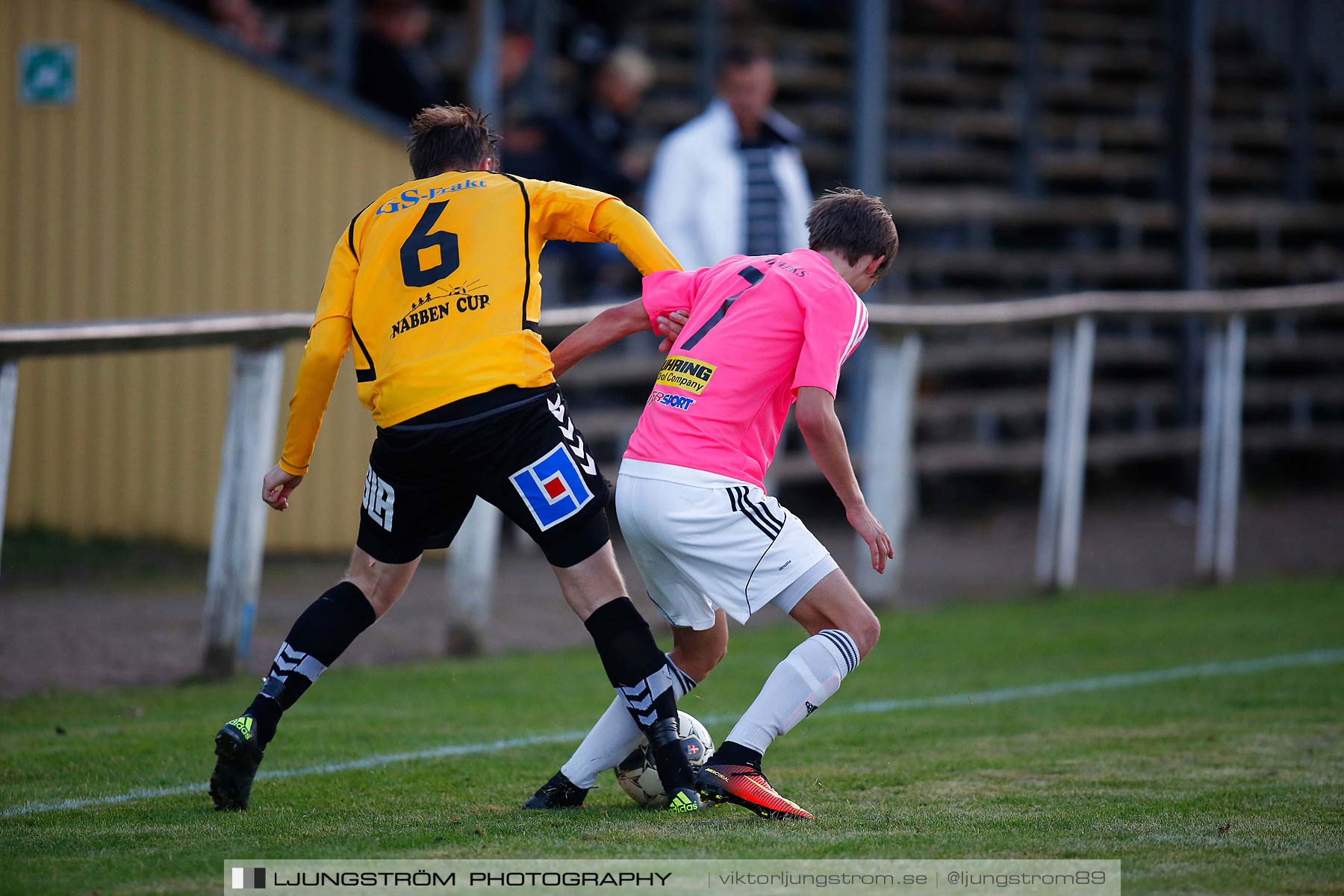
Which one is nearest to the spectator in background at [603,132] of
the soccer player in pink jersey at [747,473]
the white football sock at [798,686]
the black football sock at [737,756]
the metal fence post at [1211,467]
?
the metal fence post at [1211,467]

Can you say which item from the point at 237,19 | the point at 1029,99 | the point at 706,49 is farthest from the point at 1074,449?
the point at 237,19

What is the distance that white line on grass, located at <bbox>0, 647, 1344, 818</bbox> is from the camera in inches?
180

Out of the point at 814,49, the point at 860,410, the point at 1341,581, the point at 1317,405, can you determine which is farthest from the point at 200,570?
the point at 1317,405

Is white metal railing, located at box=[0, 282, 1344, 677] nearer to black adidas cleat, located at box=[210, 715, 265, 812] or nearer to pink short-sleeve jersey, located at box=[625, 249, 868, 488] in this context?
black adidas cleat, located at box=[210, 715, 265, 812]

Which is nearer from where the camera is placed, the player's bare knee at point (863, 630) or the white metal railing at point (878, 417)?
the player's bare knee at point (863, 630)

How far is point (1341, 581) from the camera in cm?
962

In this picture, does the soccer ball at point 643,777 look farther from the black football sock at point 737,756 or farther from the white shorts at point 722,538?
the white shorts at point 722,538

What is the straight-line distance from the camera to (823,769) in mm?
4977

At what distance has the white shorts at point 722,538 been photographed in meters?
4.22

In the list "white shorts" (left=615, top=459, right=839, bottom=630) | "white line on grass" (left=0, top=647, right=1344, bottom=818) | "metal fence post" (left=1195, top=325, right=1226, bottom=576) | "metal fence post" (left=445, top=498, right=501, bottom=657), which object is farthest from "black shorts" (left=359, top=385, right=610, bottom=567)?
"metal fence post" (left=1195, top=325, right=1226, bottom=576)

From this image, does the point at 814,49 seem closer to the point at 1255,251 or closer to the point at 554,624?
the point at 1255,251

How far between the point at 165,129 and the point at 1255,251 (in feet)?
34.8

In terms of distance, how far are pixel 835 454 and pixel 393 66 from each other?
7.04m

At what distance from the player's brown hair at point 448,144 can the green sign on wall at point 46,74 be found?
592 centimetres
